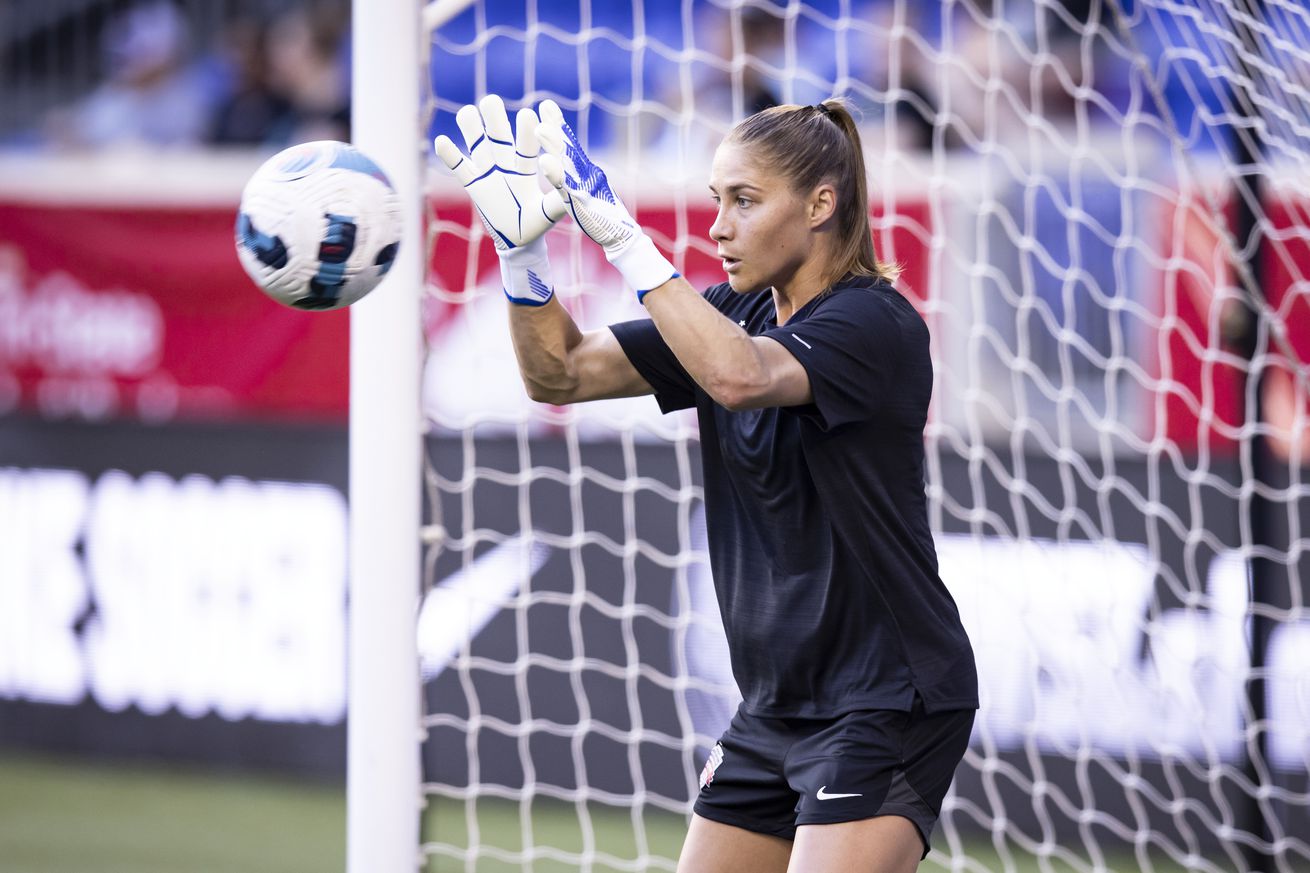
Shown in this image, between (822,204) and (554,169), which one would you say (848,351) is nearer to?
(822,204)

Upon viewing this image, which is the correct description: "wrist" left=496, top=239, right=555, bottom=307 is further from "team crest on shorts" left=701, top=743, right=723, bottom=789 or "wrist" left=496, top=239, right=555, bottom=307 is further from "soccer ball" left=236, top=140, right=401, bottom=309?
"team crest on shorts" left=701, top=743, right=723, bottom=789

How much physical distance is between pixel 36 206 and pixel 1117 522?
480 cm

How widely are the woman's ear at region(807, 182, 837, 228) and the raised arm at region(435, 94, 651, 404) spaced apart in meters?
0.47

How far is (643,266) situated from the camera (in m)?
2.80

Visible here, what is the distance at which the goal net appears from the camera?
5.00 m

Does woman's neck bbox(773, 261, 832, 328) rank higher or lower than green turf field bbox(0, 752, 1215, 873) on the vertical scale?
higher

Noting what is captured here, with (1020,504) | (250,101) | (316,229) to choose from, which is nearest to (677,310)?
(316,229)

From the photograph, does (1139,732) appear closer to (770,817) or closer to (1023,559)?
(1023,559)

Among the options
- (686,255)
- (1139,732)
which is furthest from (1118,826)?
(686,255)

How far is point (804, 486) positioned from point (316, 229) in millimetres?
1072

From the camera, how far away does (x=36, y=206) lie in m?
7.09

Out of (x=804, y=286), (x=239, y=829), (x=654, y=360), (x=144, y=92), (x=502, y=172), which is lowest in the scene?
(x=239, y=829)

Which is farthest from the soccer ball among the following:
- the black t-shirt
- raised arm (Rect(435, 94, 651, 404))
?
the black t-shirt

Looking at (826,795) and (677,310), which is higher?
(677,310)
